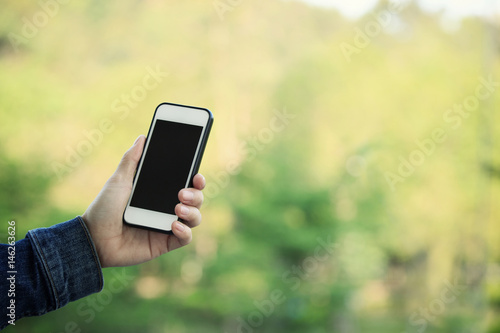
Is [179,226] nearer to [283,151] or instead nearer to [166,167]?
[166,167]

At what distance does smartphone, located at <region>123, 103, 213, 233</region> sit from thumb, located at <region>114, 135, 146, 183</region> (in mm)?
11

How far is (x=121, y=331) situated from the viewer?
3.94m

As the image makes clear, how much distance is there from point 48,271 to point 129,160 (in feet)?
0.67

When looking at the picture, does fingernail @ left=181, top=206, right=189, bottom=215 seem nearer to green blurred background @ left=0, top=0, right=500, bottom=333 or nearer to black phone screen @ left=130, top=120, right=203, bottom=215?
black phone screen @ left=130, top=120, right=203, bottom=215

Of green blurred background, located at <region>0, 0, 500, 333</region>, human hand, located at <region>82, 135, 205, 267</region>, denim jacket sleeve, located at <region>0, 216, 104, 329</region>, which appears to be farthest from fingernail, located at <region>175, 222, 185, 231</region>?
green blurred background, located at <region>0, 0, 500, 333</region>

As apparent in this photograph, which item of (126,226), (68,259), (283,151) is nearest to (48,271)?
(68,259)

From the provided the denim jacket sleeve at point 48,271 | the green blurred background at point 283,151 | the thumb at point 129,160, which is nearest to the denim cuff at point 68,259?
the denim jacket sleeve at point 48,271

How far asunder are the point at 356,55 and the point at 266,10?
82 cm

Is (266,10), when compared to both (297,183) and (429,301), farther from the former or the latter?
(429,301)

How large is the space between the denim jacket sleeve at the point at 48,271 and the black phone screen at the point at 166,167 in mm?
117

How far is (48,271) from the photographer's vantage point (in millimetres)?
627

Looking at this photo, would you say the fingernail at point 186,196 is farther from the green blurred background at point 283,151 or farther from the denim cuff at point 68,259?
the green blurred background at point 283,151

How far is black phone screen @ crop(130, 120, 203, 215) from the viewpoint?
0.77 m

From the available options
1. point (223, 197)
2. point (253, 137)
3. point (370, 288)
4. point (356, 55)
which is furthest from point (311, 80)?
point (370, 288)
